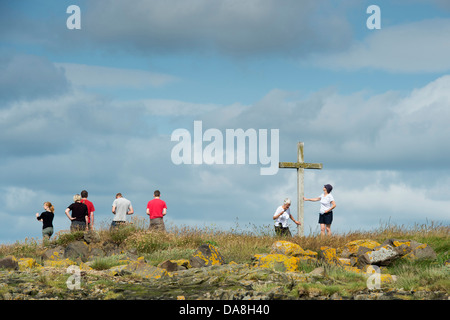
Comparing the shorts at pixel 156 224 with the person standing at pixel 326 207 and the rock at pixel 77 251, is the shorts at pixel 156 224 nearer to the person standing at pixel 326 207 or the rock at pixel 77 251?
the rock at pixel 77 251

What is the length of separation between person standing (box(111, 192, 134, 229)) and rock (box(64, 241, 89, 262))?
2865 mm

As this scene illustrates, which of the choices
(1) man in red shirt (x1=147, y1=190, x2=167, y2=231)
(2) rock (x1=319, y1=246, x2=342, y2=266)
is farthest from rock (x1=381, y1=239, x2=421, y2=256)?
(1) man in red shirt (x1=147, y1=190, x2=167, y2=231)

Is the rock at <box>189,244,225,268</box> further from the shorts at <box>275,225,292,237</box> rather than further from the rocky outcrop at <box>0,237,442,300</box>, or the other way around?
the shorts at <box>275,225,292,237</box>

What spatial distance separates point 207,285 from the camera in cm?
1080

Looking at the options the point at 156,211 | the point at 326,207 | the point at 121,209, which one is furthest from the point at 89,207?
the point at 326,207

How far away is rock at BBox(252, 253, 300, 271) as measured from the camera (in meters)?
13.3

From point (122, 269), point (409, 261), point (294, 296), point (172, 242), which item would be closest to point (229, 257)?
point (172, 242)

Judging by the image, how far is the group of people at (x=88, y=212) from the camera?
20.5 m

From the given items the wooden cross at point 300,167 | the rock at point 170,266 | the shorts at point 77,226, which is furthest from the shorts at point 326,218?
the shorts at point 77,226

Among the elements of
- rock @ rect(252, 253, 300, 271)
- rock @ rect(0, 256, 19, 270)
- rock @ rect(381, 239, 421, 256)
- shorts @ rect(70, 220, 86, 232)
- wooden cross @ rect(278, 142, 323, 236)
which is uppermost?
wooden cross @ rect(278, 142, 323, 236)

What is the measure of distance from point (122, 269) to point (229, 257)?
4245mm

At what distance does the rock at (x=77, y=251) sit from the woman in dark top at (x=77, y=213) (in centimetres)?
236

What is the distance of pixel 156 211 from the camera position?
2066 cm

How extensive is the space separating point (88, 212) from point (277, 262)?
404 inches
